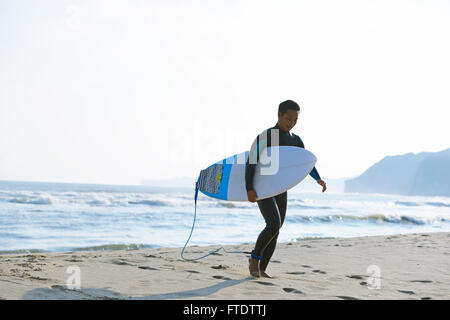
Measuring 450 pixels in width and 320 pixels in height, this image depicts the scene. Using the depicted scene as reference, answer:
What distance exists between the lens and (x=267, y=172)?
442 cm

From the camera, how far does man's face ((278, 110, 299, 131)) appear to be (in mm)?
4270

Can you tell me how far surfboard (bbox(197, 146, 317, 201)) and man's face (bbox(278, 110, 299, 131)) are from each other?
201 millimetres

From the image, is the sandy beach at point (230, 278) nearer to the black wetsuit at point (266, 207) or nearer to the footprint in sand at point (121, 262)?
the footprint in sand at point (121, 262)

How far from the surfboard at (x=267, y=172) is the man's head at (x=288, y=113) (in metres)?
0.25

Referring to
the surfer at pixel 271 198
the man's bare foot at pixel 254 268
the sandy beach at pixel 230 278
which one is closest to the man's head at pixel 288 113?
the surfer at pixel 271 198

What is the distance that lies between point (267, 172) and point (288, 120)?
20.6 inches

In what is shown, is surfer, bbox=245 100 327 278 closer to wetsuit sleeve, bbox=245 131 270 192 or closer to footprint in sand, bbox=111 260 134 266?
wetsuit sleeve, bbox=245 131 270 192

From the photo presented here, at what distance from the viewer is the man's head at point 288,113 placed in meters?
4.27

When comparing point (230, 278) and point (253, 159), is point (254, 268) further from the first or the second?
point (253, 159)

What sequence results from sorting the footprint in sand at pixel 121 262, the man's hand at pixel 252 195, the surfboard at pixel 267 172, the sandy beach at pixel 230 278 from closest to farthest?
the sandy beach at pixel 230 278 < the man's hand at pixel 252 195 < the surfboard at pixel 267 172 < the footprint in sand at pixel 121 262

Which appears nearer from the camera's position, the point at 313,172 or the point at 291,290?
the point at 291,290

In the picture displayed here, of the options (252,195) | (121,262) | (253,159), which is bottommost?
(121,262)

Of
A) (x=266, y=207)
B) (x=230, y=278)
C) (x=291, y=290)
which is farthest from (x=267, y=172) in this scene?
(x=291, y=290)
